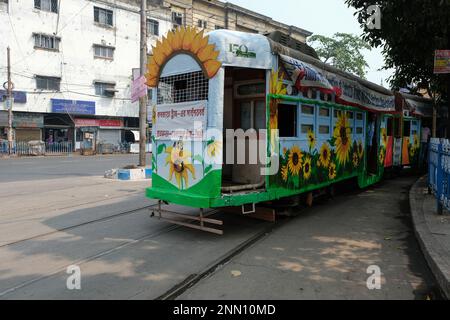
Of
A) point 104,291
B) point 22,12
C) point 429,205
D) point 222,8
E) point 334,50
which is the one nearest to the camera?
point 104,291

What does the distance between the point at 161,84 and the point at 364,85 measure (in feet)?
20.4

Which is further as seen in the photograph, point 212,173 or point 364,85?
point 364,85

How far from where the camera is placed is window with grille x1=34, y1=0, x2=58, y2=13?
31.6 metres

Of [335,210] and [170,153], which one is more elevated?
[170,153]

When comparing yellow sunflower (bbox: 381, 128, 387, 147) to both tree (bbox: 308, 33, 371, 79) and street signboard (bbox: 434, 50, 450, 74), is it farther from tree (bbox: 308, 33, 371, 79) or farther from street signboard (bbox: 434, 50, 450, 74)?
tree (bbox: 308, 33, 371, 79)

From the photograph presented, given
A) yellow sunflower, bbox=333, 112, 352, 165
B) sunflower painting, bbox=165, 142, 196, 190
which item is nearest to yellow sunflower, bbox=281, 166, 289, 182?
sunflower painting, bbox=165, 142, 196, 190

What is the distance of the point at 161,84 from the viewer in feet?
24.1

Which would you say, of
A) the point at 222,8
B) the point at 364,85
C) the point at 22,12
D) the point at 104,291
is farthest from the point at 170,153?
the point at 222,8

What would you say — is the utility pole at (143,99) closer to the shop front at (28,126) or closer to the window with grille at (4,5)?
the window with grille at (4,5)

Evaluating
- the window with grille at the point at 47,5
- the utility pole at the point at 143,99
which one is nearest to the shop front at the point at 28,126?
the window with grille at the point at 47,5

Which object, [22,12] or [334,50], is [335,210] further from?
[334,50]

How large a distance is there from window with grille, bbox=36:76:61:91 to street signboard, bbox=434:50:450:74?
A: 101 feet

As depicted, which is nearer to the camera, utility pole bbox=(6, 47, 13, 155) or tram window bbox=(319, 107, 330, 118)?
tram window bbox=(319, 107, 330, 118)
